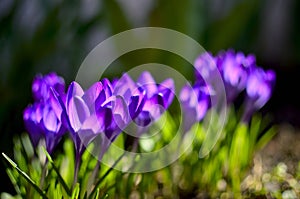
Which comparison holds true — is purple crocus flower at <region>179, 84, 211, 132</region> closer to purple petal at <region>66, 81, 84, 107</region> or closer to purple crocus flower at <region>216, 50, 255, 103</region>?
purple crocus flower at <region>216, 50, 255, 103</region>

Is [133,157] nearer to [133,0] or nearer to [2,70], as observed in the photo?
[2,70]

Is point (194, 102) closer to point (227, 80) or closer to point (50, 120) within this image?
point (227, 80)

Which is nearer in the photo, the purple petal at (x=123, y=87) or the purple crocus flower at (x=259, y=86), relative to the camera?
the purple petal at (x=123, y=87)

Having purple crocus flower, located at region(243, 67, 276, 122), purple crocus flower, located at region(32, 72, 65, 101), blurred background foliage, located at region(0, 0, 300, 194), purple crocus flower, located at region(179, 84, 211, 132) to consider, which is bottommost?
purple crocus flower, located at region(32, 72, 65, 101)

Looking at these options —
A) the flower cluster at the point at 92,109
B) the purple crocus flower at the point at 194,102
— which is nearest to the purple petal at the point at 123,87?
the flower cluster at the point at 92,109

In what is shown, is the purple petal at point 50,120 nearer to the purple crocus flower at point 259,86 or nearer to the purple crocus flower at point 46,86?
the purple crocus flower at point 46,86

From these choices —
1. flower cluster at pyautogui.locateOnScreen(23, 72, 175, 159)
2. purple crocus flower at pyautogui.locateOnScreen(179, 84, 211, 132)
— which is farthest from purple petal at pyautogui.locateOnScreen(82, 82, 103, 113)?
purple crocus flower at pyautogui.locateOnScreen(179, 84, 211, 132)
